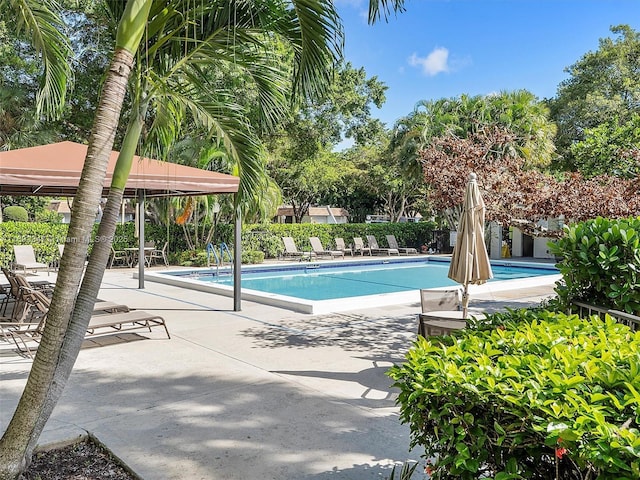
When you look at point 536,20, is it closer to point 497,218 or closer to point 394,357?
point 497,218

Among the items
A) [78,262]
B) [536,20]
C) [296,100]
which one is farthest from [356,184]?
[78,262]

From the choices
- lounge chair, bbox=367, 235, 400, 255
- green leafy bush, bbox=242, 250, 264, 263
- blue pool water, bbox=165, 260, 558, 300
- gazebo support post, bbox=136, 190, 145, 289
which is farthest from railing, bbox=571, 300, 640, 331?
lounge chair, bbox=367, 235, 400, 255

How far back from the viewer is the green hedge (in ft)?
58.2

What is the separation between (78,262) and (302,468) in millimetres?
2030

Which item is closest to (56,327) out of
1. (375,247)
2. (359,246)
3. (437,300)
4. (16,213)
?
(437,300)

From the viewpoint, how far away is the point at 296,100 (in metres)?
5.36

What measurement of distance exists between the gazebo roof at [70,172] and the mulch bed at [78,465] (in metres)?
3.79

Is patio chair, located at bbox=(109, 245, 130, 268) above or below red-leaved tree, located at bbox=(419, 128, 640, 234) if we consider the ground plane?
below

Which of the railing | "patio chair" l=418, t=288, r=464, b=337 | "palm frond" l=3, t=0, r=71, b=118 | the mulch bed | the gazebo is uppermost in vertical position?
"palm frond" l=3, t=0, r=71, b=118

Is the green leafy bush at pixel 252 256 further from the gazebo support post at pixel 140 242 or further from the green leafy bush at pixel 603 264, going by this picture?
the green leafy bush at pixel 603 264

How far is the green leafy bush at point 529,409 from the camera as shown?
1.84 metres

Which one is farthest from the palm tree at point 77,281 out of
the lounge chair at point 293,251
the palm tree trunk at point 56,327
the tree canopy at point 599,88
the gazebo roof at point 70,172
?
the tree canopy at point 599,88

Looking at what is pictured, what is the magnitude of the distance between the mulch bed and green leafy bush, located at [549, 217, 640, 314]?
12.5ft

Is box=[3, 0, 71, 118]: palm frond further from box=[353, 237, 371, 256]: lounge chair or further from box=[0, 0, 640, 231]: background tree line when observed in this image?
box=[353, 237, 371, 256]: lounge chair
